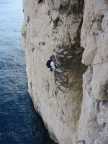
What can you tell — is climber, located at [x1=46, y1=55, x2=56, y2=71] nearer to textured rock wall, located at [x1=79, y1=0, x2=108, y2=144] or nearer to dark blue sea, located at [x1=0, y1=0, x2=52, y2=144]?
textured rock wall, located at [x1=79, y1=0, x2=108, y2=144]

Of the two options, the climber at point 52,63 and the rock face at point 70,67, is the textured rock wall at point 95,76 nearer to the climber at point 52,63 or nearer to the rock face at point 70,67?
the rock face at point 70,67

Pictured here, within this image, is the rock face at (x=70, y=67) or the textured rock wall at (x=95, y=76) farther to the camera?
the rock face at (x=70, y=67)

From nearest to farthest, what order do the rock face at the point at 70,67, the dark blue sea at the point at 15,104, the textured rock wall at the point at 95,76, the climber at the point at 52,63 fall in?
1. the textured rock wall at the point at 95,76
2. the rock face at the point at 70,67
3. the climber at the point at 52,63
4. the dark blue sea at the point at 15,104

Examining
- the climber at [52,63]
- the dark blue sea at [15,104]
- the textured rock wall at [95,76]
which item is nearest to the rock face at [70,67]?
the textured rock wall at [95,76]

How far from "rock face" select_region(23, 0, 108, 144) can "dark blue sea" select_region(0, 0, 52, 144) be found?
0.93m

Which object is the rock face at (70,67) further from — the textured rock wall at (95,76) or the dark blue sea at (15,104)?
the dark blue sea at (15,104)

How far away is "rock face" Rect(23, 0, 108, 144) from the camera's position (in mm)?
16141

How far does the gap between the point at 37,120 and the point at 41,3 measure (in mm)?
9359

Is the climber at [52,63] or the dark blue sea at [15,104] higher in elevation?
the climber at [52,63]

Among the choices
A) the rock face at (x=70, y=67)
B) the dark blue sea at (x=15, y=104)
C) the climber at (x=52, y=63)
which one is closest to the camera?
the rock face at (x=70, y=67)

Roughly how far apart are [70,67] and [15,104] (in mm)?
9745

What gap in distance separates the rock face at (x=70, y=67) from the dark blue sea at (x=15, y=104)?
930mm

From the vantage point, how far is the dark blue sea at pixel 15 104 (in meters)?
25.0

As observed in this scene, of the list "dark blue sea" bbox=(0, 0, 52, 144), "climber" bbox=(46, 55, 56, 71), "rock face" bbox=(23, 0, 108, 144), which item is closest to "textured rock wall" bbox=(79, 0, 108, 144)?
"rock face" bbox=(23, 0, 108, 144)
